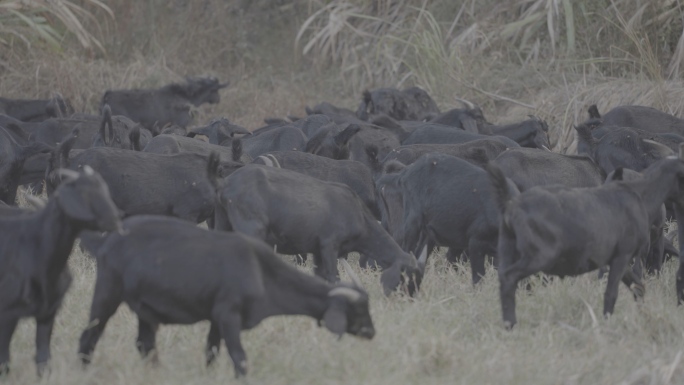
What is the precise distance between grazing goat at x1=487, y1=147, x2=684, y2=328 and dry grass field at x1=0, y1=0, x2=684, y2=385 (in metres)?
0.35

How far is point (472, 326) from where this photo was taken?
743 cm

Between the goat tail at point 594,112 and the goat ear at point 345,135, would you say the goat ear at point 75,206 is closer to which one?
the goat ear at point 345,135

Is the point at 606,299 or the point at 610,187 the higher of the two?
the point at 610,187

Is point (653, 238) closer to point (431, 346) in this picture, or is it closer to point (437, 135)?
point (431, 346)

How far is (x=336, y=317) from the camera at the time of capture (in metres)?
6.16

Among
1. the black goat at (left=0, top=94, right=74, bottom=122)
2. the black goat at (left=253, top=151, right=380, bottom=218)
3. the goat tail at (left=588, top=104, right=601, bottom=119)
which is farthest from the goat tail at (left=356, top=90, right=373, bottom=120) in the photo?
the black goat at (left=253, top=151, right=380, bottom=218)

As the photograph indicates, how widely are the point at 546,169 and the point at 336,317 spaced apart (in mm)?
4384

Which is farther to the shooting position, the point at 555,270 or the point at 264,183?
the point at 264,183

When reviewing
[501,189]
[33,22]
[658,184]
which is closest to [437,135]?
[658,184]

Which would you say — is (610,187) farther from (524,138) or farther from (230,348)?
(524,138)

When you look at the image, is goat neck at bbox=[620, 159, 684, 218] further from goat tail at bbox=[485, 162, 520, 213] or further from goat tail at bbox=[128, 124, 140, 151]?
goat tail at bbox=[128, 124, 140, 151]

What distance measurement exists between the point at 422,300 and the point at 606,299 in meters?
1.23

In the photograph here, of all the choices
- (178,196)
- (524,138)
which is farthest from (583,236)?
(524,138)

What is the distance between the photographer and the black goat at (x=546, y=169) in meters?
9.91
